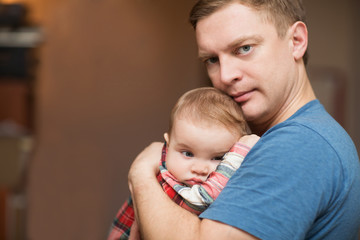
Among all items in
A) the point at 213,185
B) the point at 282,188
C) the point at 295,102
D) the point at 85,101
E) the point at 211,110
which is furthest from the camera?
the point at 85,101

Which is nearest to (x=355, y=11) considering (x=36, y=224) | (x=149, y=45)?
(x=149, y=45)

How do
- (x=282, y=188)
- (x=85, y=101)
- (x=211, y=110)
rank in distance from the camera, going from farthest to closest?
(x=85, y=101) → (x=211, y=110) → (x=282, y=188)

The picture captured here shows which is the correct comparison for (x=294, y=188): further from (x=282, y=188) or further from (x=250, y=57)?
(x=250, y=57)

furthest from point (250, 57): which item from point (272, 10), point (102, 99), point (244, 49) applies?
point (102, 99)

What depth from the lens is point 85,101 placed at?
144 inches

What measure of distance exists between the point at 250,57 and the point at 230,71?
7 centimetres

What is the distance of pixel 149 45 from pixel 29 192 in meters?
1.49

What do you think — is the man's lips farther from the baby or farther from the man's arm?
the man's arm

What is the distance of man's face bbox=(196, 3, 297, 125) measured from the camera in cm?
123

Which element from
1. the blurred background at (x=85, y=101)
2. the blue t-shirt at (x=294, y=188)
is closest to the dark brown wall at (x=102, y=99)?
the blurred background at (x=85, y=101)

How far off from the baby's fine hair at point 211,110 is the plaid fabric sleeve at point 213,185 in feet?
0.26

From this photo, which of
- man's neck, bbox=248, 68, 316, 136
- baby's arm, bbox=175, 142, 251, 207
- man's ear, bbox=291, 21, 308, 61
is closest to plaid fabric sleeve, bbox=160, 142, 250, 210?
baby's arm, bbox=175, 142, 251, 207

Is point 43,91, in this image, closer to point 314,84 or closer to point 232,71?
point 314,84

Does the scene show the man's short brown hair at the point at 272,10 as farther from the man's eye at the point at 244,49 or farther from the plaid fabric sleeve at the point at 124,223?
the plaid fabric sleeve at the point at 124,223
